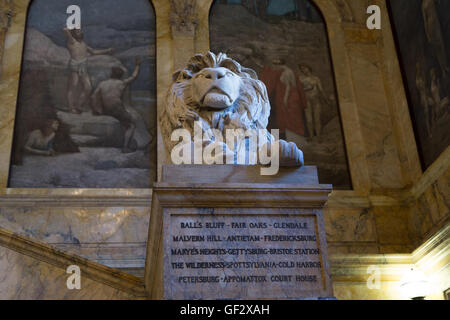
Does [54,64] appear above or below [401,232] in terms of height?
→ above

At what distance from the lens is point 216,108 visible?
5422 mm

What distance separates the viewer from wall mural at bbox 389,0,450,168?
10.0m

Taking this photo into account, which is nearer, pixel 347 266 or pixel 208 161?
pixel 208 161

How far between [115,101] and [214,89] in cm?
628

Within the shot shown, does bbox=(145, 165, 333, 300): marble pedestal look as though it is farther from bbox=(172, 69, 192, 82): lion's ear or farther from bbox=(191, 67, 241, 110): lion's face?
bbox=(172, 69, 192, 82): lion's ear

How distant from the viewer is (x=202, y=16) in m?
12.2

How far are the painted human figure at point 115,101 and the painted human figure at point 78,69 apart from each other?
8.5 inches

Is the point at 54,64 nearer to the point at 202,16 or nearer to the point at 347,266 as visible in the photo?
the point at 202,16

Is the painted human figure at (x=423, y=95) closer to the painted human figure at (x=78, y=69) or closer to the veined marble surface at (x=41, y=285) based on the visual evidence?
the painted human figure at (x=78, y=69)

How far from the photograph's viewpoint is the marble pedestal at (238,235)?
4.15 metres
